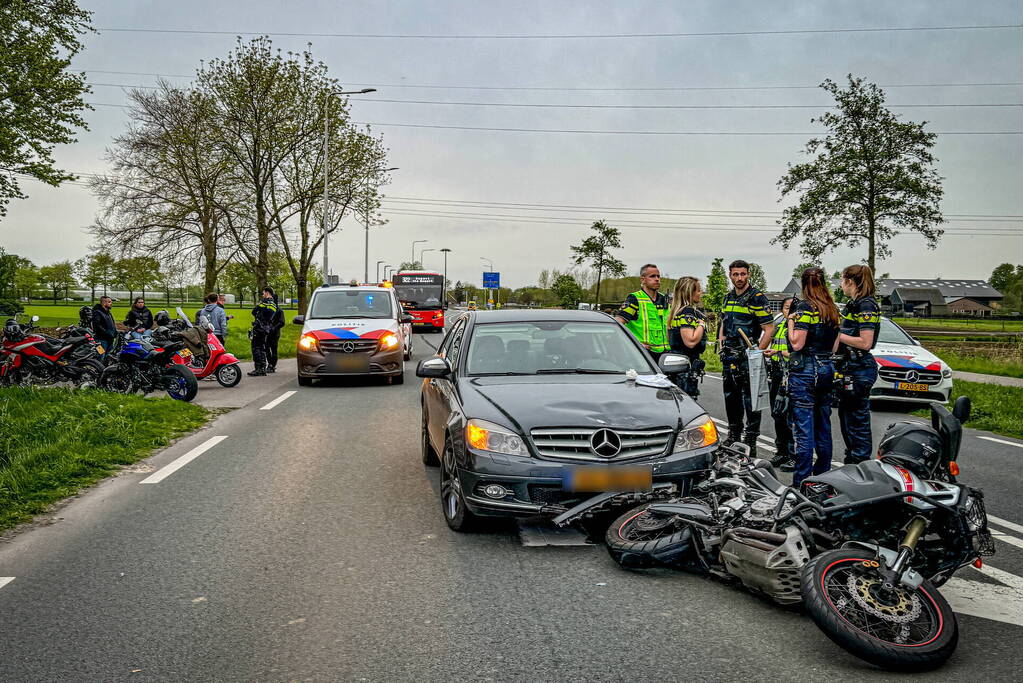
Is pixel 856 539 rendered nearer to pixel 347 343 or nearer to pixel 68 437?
pixel 68 437

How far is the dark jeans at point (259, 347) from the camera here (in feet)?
54.2

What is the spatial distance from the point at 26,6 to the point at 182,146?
11.1 meters

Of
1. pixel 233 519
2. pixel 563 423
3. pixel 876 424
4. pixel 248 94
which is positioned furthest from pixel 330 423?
pixel 248 94

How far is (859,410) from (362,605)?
4612 millimetres

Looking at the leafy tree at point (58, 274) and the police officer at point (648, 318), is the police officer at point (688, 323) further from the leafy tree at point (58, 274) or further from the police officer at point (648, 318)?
the leafy tree at point (58, 274)

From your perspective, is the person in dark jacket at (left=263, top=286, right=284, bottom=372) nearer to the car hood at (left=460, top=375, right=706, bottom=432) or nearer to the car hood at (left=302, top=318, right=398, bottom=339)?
the car hood at (left=302, top=318, right=398, bottom=339)

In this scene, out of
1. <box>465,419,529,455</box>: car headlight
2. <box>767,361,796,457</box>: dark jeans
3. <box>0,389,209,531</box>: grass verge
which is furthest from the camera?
<box>767,361,796,457</box>: dark jeans

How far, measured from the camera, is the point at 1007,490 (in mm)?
6746

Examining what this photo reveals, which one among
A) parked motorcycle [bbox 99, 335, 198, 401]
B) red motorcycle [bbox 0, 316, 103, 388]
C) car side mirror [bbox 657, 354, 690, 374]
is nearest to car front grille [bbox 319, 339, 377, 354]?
parked motorcycle [bbox 99, 335, 198, 401]

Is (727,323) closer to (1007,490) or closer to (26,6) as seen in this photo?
(1007,490)

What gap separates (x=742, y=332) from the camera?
8086 millimetres

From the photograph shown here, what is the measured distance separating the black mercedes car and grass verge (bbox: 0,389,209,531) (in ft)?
9.97

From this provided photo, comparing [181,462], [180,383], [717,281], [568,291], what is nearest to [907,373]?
[181,462]

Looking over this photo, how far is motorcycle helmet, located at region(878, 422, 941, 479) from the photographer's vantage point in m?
3.99
